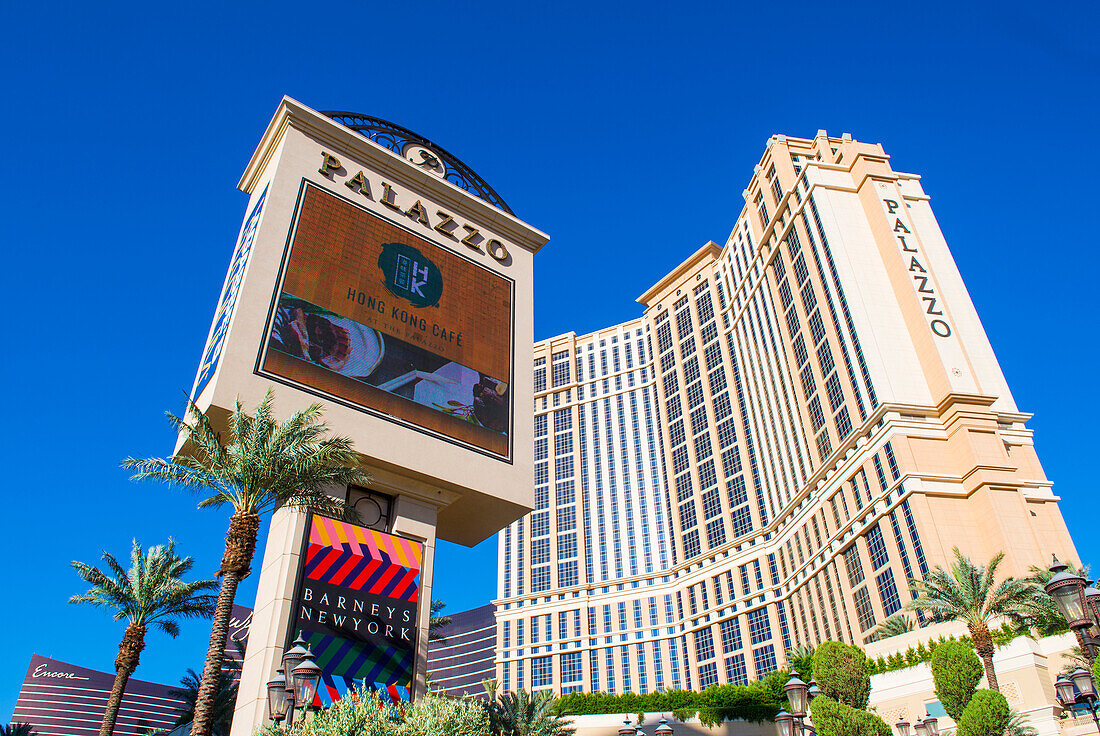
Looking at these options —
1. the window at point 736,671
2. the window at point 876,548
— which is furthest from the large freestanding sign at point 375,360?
the window at point 736,671

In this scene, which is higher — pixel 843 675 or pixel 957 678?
pixel 843 675

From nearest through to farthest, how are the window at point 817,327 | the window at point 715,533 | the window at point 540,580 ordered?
the window at point 817,327, the window at point 715,533, the window at point 540,580

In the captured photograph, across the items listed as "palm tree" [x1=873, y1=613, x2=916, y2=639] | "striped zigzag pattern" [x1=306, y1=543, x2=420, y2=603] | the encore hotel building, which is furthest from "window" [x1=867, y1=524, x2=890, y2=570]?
"striped zigzag pattern" [x1=306, y1=543, x2=420, y2=603]

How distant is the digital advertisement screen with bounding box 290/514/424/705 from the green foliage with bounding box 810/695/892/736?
17232mm

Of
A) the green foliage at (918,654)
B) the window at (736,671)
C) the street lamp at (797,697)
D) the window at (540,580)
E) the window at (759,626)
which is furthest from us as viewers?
the window at (540,580)

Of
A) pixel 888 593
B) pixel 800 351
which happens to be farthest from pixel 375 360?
pixel 800 351

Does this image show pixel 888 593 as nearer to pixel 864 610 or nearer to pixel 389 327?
pixel 864 610

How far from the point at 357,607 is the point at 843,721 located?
2000cm

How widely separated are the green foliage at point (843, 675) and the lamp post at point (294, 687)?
29553mm

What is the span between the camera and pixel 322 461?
74.2 feet

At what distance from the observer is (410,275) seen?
35.0 m

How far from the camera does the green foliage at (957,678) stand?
33031 millimetres

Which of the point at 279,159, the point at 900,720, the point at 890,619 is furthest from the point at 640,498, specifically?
the point at 279,159

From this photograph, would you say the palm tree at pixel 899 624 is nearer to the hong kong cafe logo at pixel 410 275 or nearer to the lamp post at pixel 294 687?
the hong kong cafe logo at pixel 410 275
